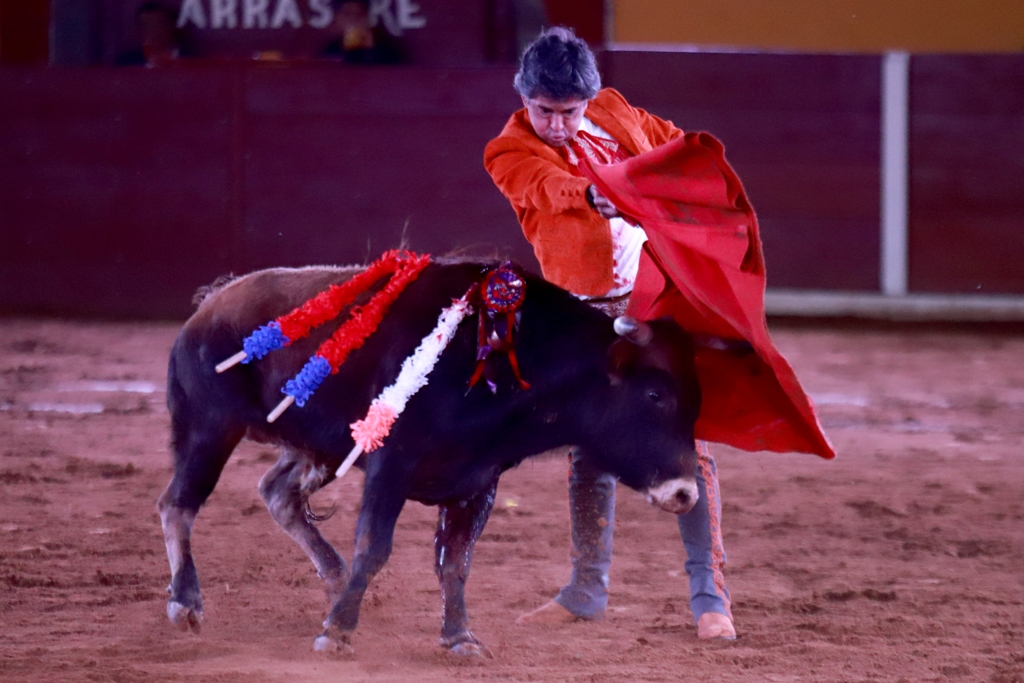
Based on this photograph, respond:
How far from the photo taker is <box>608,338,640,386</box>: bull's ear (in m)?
2.87

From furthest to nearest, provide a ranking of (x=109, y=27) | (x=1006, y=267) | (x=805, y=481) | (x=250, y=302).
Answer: (x=109, y=27), (x=1006, y=267), (x=805, y=481), (x=250, y=302)

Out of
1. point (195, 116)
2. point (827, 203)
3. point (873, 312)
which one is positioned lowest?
point (873, 312)

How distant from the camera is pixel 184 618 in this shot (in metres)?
3.11

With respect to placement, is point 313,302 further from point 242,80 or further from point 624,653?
point 242,80

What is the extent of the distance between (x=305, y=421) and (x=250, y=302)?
0.32 meters

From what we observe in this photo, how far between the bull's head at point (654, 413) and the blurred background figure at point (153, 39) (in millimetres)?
6281

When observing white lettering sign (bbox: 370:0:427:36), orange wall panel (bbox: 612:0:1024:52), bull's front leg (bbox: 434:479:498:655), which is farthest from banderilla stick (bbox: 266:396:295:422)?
orange wall panel (bbox: 612:0:1024:52)

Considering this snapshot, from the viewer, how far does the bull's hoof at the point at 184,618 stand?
3115 millimetres

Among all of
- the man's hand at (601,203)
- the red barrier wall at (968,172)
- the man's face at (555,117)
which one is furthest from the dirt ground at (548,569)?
the red barrier wall at (968,172)

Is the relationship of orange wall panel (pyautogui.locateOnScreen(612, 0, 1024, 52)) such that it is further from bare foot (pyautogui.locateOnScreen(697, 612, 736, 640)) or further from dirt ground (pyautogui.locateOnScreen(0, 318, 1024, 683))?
bare foot (pyautogui.locateOnScreen(697, 612, 736, 640))

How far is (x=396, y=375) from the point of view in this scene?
114 inches

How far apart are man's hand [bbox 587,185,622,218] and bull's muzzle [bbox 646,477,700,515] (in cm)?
54

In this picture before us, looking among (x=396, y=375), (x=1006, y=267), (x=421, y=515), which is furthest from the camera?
(x=1006, y=267)

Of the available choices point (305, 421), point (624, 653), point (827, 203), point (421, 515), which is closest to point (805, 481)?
point (421, 515)
